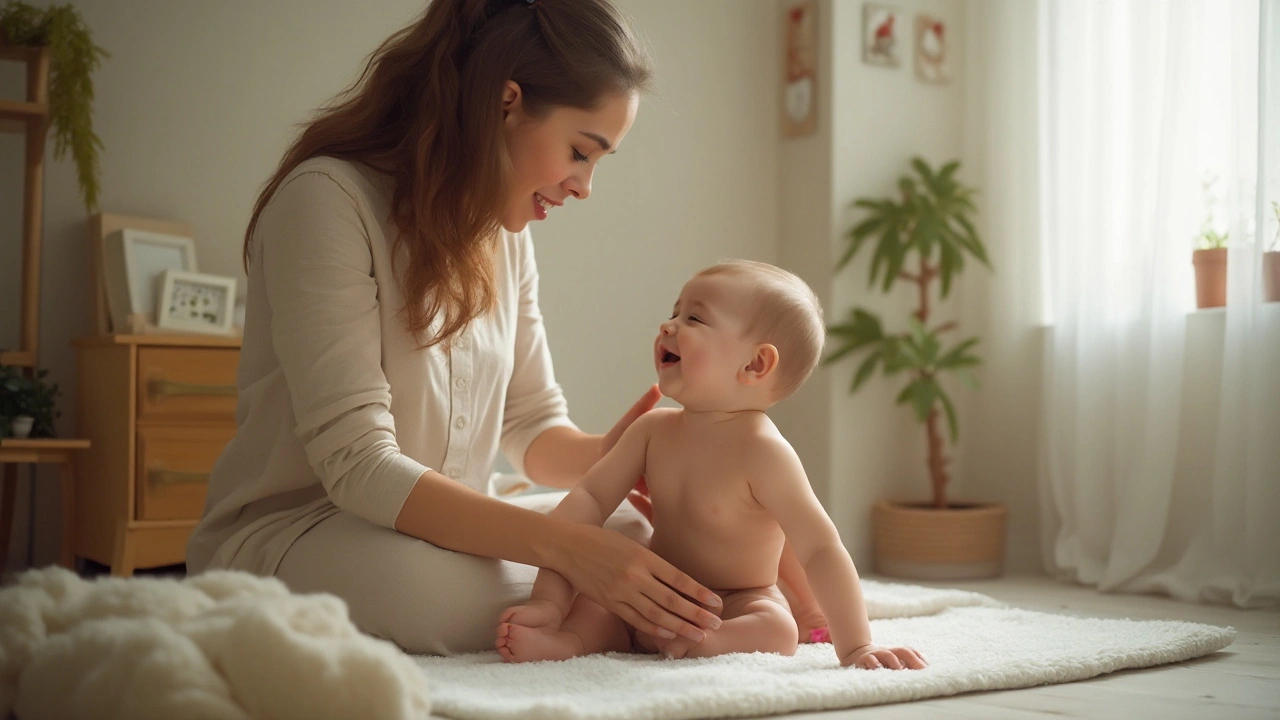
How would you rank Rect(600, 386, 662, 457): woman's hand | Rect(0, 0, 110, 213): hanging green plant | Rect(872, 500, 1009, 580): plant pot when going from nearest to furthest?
Rect(600, 386, 662, 457): woman's hand → Rect(0, 0, 110, 213): hanging green plant → Rect(872, 500, 1009, 580): plant pot

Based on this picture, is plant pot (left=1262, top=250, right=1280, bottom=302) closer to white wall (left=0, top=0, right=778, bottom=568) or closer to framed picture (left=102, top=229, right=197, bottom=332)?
white wall (left=0, top=0, right=778, bottom=568)

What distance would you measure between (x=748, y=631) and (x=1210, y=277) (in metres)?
1.93

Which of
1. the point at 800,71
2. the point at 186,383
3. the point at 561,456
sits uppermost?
the point at 800,71

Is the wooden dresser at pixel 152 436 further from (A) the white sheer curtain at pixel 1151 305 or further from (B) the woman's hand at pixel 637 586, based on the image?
(A) the white sheer curtain at pixel 1151 305

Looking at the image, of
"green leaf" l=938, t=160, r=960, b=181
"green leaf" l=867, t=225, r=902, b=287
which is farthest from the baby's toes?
"green leaf" l=938, t=160, r=960, b=181

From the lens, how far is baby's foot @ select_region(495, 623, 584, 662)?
1452mm

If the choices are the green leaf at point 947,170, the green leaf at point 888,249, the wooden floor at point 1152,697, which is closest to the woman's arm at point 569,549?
the wooden floor at point 1152,697

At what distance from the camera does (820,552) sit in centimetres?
149

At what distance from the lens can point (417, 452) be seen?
1.74m

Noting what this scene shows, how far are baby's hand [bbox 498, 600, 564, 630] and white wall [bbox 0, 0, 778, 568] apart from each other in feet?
6.00

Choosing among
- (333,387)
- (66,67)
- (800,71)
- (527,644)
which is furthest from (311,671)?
(800,71)

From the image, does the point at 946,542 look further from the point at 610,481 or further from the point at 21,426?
the point at 21,426

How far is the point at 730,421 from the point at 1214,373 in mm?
1825

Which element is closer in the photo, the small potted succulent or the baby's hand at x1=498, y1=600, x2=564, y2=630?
the baby's hand at x1=498, y1=600, x2=564, y2=630
